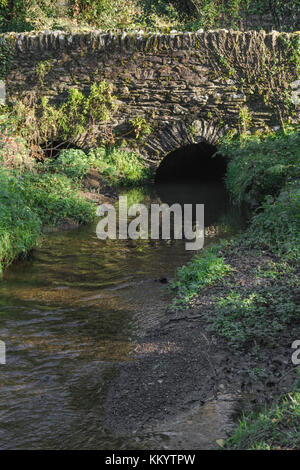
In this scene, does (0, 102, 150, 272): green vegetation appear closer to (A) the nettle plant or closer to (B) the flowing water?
(A) the nettle plant

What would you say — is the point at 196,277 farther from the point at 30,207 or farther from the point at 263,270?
the point at 30,207

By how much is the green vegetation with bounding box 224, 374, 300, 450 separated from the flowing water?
0.24 metres

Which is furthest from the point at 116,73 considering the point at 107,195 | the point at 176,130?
the point at 107,195

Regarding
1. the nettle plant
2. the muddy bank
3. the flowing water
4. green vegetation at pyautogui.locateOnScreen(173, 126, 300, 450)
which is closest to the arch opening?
the nettle plant

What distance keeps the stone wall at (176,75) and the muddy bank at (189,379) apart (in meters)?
9.16

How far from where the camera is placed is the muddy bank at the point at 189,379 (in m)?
3.76

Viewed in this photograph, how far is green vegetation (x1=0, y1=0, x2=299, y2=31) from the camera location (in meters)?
17.8

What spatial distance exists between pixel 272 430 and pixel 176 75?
11.3 metres
